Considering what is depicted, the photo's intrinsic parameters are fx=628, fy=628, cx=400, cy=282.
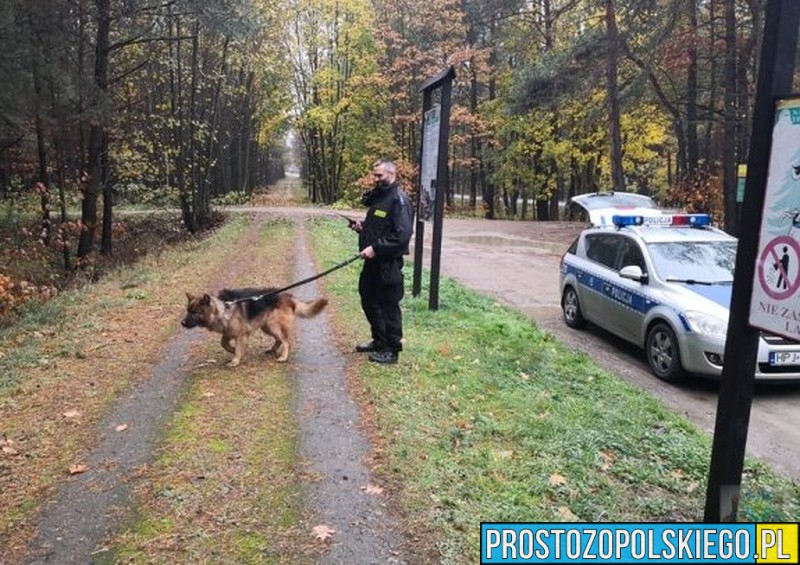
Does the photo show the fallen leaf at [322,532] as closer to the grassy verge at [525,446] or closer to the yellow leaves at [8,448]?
the grassy verge at [525,446]

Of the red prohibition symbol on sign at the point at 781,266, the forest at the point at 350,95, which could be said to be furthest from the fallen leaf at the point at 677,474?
the forest at the point at 350,95

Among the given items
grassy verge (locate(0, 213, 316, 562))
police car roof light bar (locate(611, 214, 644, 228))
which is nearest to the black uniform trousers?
grassy verge (locate(0, 213, 316, 562))

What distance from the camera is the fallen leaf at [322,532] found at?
135 inches

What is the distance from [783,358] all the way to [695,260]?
6.11ft

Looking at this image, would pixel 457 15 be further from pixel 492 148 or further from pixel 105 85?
pixel 105 85

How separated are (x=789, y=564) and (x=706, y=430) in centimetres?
294

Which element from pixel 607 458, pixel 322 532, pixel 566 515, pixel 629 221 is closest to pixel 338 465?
pixel 322 532

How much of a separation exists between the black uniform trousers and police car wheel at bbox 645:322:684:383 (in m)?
3.21

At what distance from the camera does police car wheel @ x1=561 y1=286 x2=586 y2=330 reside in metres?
10.0

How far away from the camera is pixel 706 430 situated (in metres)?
5.91

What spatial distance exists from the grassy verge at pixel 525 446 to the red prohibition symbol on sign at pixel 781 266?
168 cm

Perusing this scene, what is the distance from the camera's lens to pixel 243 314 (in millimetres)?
6387

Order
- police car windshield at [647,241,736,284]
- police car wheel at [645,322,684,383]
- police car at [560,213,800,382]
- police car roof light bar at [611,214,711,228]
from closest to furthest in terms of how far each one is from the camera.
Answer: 1. police car at [560,213,800,382]
2. police car wheel at [645,322,684,383]
3. police car windshield at [647,241,736,284]
4. police car roof light bar at [611,214,711,228]

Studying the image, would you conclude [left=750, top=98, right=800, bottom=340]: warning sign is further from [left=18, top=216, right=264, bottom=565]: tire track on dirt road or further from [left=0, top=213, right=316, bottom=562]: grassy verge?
[left=18, top=216, right=264, bottom=565]: tire track on dirt road
